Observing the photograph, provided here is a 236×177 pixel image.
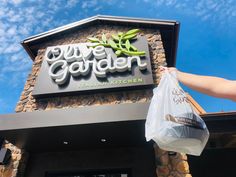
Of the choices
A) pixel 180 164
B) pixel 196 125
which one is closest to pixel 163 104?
pixel 196 125

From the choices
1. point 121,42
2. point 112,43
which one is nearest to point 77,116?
point 112,43

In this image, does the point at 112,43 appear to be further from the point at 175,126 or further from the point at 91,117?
the point at 175,126

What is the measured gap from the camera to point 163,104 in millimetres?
2545

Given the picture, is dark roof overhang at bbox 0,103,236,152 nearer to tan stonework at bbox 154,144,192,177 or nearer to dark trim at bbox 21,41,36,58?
tan stonework at bbox 154,144,192,177

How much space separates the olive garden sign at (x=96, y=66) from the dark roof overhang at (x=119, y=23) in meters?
0.48

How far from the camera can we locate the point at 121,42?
6609 mm

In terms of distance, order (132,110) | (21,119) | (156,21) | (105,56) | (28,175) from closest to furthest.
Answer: (132,110), (21,119), (28,175), (105,56), (156,21)

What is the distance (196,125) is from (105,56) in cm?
430

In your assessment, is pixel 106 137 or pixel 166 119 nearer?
pixel 166 119

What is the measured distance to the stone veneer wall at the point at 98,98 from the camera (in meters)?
4.41

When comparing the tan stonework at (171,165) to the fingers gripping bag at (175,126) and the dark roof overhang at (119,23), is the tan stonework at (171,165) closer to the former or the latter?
the fingers gripping bag at (175,126)

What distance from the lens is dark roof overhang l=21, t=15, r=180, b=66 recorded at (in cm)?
689

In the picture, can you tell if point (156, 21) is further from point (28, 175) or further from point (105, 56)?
point (28, 175)

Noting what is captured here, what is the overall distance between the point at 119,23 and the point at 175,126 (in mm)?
5698
